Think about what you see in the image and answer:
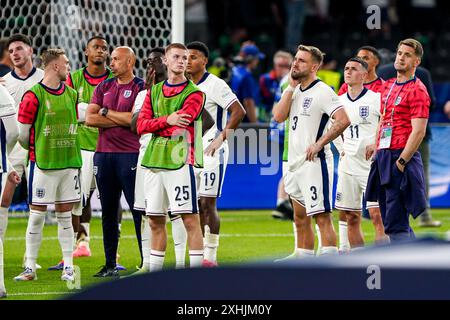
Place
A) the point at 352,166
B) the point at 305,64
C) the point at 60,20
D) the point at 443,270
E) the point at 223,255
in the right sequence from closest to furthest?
the point at 443,270
the point at 305,64
the point at 352,166
the point at 223,255
the point at 60,20

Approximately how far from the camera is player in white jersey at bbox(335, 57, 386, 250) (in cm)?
827

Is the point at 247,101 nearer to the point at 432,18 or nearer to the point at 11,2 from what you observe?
the point at 11,2

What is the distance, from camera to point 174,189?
6637 millimetres

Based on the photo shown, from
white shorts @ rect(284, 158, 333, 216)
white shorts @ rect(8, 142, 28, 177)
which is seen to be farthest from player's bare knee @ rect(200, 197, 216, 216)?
white shorts @ rect(8, 142, 28, 177)

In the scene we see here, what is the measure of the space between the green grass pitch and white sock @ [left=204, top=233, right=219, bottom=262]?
158 millimetres

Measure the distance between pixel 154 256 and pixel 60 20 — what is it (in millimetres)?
6027

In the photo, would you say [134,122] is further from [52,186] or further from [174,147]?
[52,186]

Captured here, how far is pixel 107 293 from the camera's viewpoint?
1807mm

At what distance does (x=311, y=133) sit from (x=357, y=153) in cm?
98

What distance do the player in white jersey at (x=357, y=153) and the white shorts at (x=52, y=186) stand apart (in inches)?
92.9

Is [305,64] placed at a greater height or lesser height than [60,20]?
lesser

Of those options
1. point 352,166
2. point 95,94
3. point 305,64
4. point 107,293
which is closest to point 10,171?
point 95,94

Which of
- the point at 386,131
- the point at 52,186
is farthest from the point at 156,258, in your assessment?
the point at 386,131

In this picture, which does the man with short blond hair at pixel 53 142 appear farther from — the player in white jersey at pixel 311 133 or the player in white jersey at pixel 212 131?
the player in white jersey at pixel 311 133
